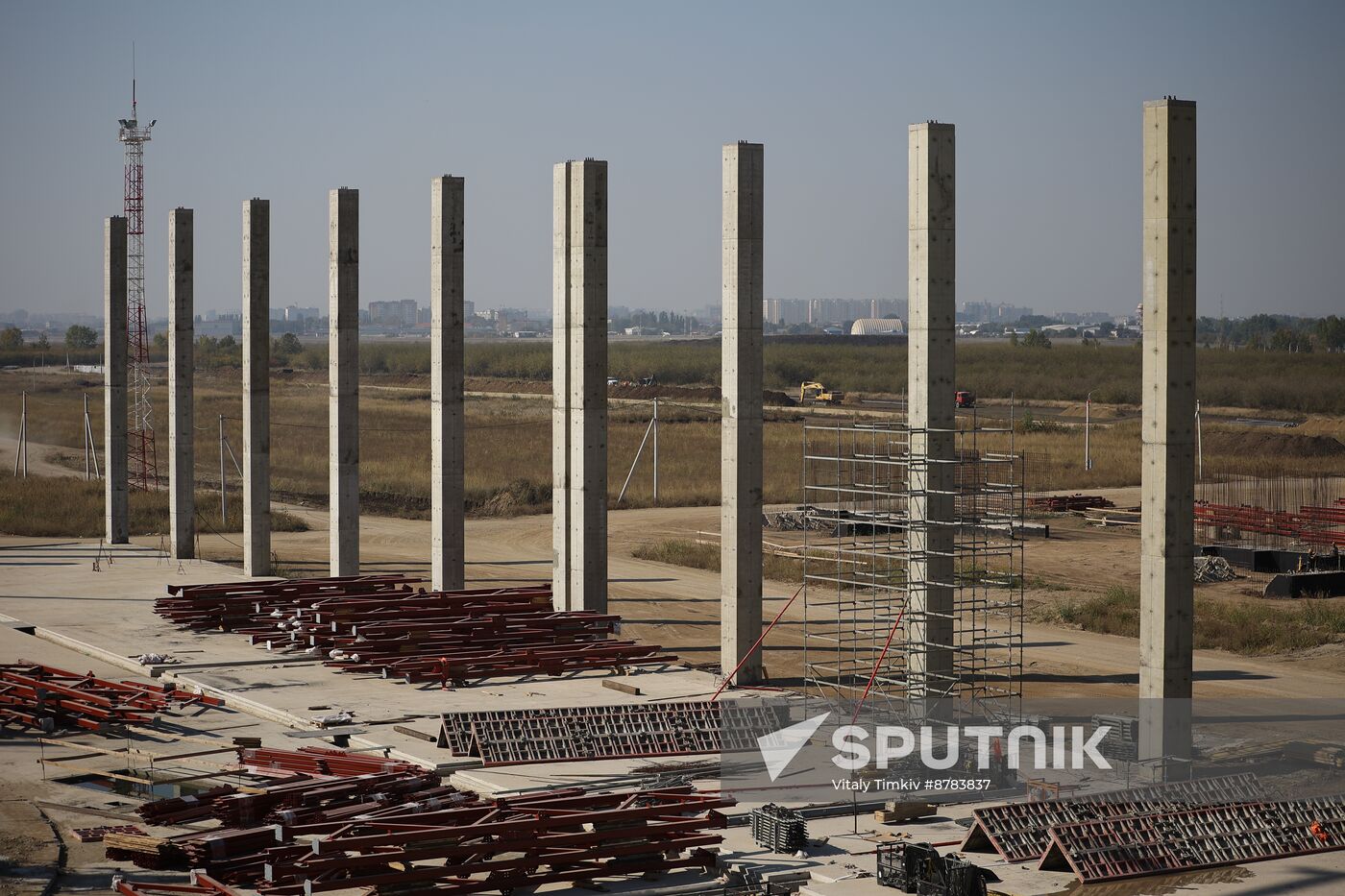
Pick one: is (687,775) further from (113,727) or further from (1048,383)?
(1048,383)

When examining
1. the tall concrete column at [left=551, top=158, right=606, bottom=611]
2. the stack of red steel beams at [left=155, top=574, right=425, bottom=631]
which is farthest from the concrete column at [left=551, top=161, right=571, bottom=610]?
the stack of red steel beams at [left=155, top=574, right=425, bottom=631]

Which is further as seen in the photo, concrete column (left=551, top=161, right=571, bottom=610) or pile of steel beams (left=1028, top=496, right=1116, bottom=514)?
pile of steel beams (left=1028, top=496, right=1116, bottom=514)

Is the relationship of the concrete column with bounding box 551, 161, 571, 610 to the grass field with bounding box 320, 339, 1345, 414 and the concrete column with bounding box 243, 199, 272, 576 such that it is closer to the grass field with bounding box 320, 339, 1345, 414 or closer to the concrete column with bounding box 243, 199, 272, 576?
the concrete column with bounding box 243, 199, 272, 576

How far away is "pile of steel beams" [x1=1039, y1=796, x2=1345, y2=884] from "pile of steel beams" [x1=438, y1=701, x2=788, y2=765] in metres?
5.32

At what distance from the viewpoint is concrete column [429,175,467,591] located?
92.3ft

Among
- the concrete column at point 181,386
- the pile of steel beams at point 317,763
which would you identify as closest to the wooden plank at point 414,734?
the pile of steel beams at point 317,763

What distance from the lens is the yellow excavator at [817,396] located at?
94.4 meters

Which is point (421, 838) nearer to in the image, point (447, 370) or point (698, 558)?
point (447, 370)

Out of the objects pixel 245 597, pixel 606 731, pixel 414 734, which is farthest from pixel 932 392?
pixel 245 597

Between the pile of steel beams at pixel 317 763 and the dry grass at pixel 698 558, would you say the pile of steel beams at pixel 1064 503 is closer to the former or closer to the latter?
the dry grass at pixel 698 558

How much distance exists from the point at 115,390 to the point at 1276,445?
4198 centimetres

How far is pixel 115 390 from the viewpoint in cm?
3875

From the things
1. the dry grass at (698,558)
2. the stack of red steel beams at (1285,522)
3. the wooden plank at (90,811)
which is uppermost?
the stack of red steel beams at (1285,522)

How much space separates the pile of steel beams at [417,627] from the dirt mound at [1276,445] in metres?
40.3
